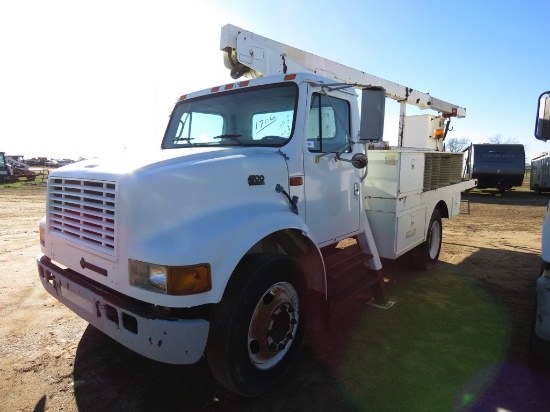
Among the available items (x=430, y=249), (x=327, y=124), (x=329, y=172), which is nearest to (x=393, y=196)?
(x=329, y=172)

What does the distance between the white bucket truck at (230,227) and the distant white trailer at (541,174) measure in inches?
769

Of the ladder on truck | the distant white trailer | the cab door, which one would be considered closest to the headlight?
the cab door

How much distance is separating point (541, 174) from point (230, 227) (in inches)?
904

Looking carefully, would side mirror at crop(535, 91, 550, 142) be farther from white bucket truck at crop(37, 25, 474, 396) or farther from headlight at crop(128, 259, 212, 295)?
headlight at crop(128, 259, 212, 295)

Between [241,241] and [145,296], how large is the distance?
2.21 feet

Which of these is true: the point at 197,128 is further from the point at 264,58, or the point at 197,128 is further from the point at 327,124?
the point at 264,58

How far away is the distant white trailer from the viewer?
1906 centimetres

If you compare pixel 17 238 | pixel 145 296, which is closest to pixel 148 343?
pixel 145 296

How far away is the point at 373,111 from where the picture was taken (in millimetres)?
3051

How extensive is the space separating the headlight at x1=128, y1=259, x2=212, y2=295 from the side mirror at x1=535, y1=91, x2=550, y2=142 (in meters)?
3.11

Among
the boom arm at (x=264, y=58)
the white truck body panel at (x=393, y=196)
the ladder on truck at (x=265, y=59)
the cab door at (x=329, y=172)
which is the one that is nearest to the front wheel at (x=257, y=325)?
the cab door at (x=329, y=172)

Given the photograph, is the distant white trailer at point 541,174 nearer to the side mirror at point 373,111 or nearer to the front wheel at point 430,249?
the front wheel at point 430,249

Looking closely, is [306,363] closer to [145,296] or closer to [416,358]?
[416,358]

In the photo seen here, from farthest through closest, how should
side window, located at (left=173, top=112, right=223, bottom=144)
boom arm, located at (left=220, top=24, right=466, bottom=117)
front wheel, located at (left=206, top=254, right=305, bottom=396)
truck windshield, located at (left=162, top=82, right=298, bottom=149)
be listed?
1. boom arm, located at (left=220, top=24, right=466, bottom=117)
2. side window, located at (left=173, top=112, right=223, bottom=144)
3. truck windshield, located at (left=162, top=82, right=298, bottom=149)
4. front wheel, located at (left=206, top=254, right=305, bottom=396)
